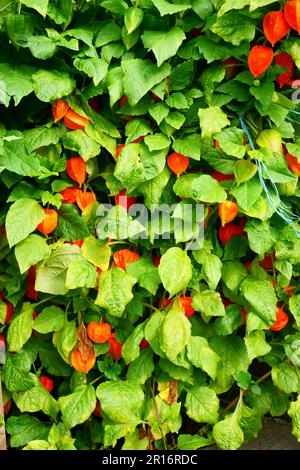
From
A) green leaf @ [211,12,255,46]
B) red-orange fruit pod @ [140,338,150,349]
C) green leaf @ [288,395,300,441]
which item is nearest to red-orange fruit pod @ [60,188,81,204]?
red-orange fruit pod @ [140,338,150,349]

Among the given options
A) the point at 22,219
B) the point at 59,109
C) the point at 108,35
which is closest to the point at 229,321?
the point at 22,219

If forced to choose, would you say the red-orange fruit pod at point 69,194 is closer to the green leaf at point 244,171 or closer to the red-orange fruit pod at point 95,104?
the red-orange fruit pod at point 95,104

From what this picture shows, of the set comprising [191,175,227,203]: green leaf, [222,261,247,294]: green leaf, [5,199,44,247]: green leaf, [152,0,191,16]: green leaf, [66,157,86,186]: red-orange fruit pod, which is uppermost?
[152,0,191,16]: green leaf

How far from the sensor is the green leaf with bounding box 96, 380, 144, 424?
152cm

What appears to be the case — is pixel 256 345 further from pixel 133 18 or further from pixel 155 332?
pixel 133 18

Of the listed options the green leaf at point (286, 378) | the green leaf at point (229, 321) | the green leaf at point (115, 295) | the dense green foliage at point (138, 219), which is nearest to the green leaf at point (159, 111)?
the dense green foliage at point (138, 219)

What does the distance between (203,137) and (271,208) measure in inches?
10.0

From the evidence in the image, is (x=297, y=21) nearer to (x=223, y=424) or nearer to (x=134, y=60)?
(x=134, y=60)

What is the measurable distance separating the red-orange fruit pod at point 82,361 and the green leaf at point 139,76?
69 centimetres

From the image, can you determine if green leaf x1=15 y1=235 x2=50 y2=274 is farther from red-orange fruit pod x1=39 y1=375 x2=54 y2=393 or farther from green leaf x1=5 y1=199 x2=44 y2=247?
red-orange fruit pod x1=39 y1=375 x2=54 y2=393

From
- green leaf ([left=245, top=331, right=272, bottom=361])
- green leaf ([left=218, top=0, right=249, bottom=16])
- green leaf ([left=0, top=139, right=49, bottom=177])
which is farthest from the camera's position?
green leaf ([left=245, top=331, right=272, bottom=361])

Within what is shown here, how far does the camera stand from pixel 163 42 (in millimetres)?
1434

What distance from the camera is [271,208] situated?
149cm

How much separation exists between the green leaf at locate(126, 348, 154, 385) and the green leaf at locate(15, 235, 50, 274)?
40 centimetres
